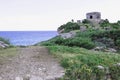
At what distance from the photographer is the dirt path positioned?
761 cm

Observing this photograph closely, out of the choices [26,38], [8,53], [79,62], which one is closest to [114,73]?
[79,62]

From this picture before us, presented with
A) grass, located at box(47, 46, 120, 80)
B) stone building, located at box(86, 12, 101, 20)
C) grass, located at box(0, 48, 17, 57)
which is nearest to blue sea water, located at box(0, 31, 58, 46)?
grass, located at box(0, 48, 17, 57)

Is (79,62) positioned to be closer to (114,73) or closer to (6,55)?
(114,73)

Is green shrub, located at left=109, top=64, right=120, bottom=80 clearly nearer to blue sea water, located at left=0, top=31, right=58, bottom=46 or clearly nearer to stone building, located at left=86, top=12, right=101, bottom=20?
blue sea water, located at left=0, top=31, right=58, bottom=46

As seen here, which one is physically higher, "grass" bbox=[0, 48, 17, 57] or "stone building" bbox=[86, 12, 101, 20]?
"stone building" bbox=[86, 12, 101, 20]

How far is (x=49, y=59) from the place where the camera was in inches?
358

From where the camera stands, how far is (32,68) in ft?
26.9

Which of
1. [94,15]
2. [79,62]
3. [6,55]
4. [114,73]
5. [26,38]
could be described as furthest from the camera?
[26,38]

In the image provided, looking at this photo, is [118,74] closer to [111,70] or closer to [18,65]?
[111,70]

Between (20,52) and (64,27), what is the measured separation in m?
23.0

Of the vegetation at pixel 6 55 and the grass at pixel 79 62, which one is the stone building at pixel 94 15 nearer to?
the grass at pixel 79 62

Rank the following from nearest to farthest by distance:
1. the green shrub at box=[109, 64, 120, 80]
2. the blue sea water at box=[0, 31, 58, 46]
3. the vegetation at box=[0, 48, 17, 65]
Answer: the green shrub at box=[109, 64, 120, 80] → the vegetation at box=[0, 48, 17, 65] → the blue sea water at box=[0, 31, 58, 46]

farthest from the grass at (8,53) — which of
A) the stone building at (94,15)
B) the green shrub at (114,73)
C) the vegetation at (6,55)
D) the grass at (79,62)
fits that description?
the stone building at (94,15)

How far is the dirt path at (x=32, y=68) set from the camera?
761cm
